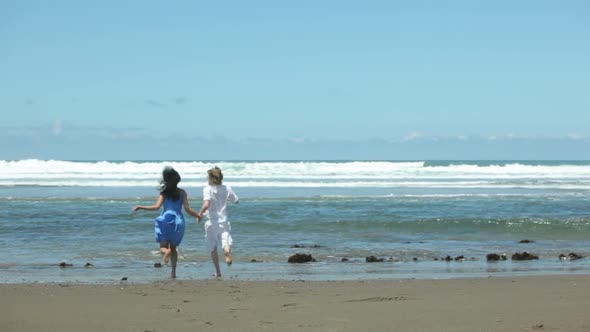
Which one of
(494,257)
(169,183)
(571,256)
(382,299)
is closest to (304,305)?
(382,299)

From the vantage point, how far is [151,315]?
6.62m

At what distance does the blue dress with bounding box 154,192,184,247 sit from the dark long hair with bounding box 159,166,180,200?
71 mm

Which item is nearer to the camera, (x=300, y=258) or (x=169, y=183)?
(x=169, y=183)

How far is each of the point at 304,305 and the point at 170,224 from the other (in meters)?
3.25

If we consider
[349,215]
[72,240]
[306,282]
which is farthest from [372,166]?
[306,282]

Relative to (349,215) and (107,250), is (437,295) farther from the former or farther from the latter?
(349,215)

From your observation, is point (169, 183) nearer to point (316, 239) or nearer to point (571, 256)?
point (316, 239)

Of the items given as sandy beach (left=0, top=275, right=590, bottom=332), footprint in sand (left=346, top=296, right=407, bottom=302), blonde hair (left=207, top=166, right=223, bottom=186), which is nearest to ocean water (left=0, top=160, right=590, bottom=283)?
sandy beach (left=0, top=275, right=590, bottom=332)

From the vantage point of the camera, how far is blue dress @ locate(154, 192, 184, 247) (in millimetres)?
9781

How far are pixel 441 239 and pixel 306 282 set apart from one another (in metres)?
6.68

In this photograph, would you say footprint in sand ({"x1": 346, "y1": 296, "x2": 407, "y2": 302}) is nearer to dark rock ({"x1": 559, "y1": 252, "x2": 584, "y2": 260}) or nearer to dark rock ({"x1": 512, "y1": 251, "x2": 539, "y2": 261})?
dark rock ({"x1": 512, "y1": 251, "x2": 539, "y2": 261})

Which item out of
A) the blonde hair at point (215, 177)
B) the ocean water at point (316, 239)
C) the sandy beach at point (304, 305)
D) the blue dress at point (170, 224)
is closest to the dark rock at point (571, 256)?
the ocean water at point (316, 239)

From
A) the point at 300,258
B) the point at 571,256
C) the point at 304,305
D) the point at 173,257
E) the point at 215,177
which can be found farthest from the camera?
the point at 571,256

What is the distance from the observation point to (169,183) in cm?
982
